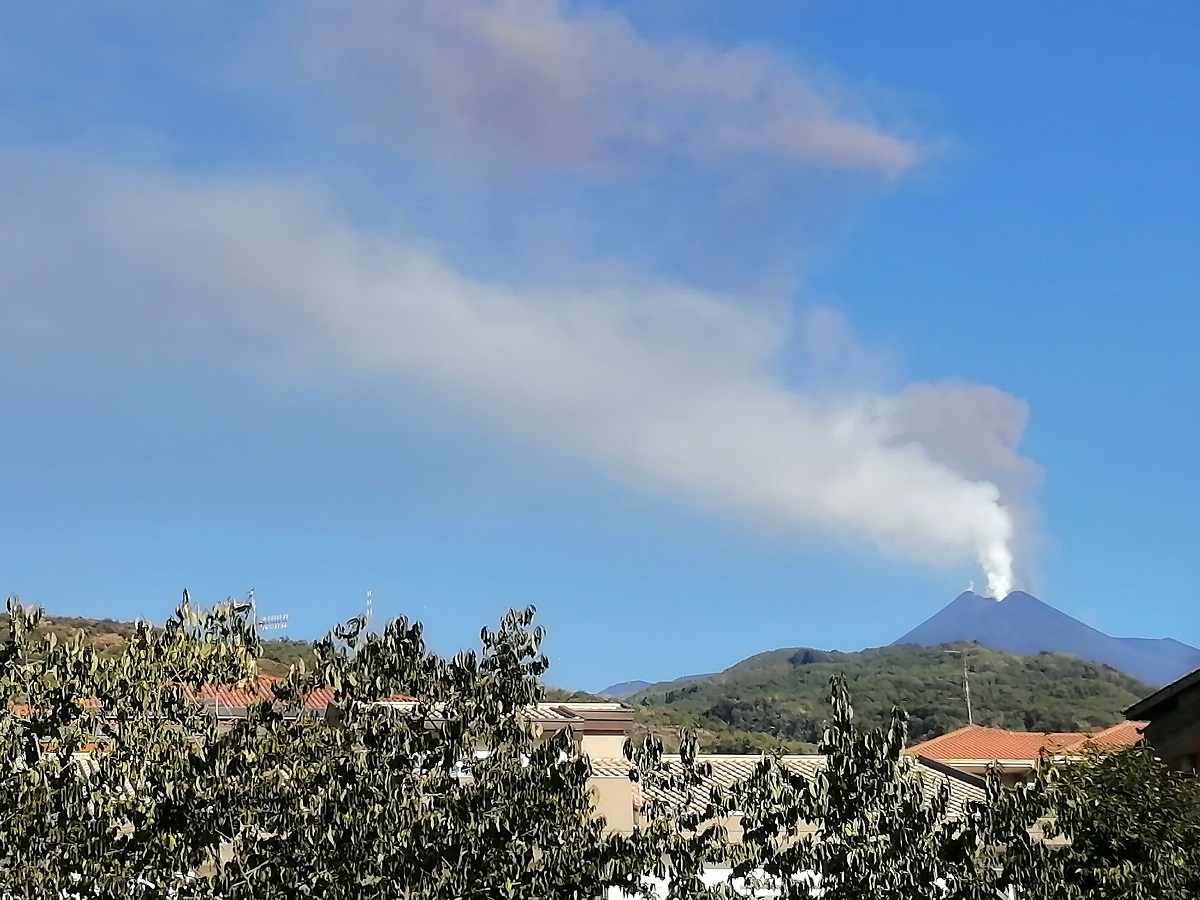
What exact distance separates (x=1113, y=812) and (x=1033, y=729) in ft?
165

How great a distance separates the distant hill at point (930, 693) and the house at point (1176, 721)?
2996cm

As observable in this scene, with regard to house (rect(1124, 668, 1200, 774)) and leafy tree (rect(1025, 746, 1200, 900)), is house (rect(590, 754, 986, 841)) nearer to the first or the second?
leafy tree (rect(1025, 746, 1200, 900))

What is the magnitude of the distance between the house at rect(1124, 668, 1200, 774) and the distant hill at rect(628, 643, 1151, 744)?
30.0 metres

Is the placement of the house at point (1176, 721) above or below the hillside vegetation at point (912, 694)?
below

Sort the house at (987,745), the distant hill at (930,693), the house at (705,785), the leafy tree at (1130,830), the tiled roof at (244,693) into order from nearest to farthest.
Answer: the house at (705,785) < the tiled roof at (244,693) < the leafy tree at (1130,830) < the house at (987,745) < the distant hill at (930,693)

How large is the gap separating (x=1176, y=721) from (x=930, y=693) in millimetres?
56160

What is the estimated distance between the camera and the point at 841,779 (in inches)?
383

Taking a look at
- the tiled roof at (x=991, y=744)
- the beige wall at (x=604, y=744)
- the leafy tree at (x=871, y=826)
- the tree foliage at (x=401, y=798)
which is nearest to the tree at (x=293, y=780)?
the tree foliage at (x=401, y=798)

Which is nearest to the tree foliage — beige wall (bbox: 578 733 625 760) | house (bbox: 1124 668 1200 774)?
house (bbox: 1124 668 1200 774)

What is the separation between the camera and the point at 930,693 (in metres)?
72.9

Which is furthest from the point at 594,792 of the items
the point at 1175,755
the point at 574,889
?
the point at 1175,755

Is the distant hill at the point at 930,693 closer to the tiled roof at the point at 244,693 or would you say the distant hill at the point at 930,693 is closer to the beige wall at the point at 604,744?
the beige wall at the point at 604,744

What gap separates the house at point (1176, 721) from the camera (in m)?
18.0

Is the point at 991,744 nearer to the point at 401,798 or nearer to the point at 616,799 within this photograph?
the point at 616,799
